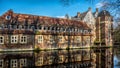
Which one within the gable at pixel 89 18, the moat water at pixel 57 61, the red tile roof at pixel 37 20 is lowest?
the moat water at pixel 57 61

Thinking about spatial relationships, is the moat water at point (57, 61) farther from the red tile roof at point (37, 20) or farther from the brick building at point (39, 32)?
the red tile roof at point (37, 20)

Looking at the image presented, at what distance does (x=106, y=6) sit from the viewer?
756cm

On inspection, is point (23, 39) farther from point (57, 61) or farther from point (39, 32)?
point (57, 61)

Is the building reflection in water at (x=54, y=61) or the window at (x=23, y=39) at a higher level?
the window at (x=23, y=39)

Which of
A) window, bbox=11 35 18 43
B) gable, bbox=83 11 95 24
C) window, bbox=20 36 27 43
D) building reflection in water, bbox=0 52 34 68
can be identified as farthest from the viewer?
gable, bbox=83 11 95 24

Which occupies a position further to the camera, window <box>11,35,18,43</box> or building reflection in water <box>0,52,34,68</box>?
window <box>11,35,18,43</box>

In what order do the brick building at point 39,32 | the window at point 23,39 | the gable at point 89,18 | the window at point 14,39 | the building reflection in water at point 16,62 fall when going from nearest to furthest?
the building reflection in water at point 16,62 < the brick building at point 39,32 < the window at point 14,39 < the window at point 23,39 < the gable at point 89,18

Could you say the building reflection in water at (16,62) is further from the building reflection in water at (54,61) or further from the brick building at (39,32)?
the brick building at (39,32)

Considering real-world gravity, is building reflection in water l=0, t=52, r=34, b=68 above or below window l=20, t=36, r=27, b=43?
below

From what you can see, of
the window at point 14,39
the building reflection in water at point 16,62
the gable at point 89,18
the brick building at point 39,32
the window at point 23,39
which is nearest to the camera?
the building reflection in water at point 16,62

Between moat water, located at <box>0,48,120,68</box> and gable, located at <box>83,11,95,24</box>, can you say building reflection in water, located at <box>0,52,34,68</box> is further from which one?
gable, located at <box>83,11,95,24</box>

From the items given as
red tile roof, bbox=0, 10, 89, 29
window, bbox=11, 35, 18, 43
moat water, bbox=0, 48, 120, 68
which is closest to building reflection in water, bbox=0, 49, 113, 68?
moat water, bbox=0, 48, 120, 68

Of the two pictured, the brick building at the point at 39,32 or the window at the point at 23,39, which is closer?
the brick building at the point at 39,32

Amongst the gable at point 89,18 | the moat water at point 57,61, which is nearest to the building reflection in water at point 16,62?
the moat water at point 57,61
